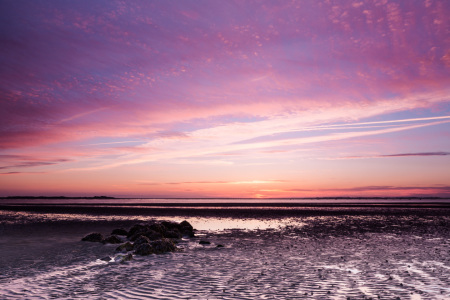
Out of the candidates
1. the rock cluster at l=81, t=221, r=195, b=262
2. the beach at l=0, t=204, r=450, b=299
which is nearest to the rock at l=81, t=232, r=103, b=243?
the rock cluster at l=81, t=221, r=195, b=262

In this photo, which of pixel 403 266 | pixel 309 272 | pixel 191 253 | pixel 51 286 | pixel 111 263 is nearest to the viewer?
pixel 51 286

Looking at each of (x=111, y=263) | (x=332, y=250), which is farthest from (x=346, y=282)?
(x=111, y=263)

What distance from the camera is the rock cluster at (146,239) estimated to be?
18406 millimetres

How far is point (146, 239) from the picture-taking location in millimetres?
20297

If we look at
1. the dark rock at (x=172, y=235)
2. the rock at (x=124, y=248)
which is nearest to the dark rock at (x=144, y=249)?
the rock at (x=124, y=248)

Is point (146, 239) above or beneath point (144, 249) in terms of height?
above

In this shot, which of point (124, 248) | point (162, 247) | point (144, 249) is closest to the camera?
point (144, 249)

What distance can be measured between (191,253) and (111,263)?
4.72m

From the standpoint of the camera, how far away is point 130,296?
10242 mm

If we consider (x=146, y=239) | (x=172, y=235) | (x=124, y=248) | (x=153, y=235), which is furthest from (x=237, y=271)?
(x=172, y=235)

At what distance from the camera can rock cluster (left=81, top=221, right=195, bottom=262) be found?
1841 cm

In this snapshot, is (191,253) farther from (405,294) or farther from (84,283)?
(405,294)

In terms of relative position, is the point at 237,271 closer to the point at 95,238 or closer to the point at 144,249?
the point at 144,249

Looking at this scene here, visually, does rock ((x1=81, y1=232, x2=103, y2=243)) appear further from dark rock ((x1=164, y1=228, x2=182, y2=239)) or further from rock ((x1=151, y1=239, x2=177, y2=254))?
rock ((x1=151, y1=239, x2=177, y2=254))
